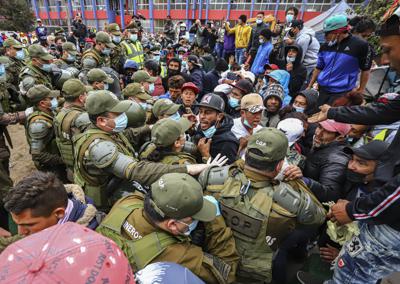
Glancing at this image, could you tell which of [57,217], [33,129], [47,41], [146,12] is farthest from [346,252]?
[146,12]

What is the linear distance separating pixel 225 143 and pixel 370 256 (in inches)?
66.5

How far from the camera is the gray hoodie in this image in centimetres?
621

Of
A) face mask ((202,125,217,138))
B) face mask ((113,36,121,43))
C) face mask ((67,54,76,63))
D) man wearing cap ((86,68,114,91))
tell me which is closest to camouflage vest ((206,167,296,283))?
face mask ((202,125,217,138))

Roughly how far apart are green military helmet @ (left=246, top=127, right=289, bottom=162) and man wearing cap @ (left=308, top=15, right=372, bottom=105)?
3.32m

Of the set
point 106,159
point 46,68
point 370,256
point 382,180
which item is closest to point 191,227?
point 106,159

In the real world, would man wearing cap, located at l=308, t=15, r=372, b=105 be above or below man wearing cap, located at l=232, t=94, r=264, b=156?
above

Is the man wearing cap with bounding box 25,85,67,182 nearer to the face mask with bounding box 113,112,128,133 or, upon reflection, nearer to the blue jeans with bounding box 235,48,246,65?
the face mask with bounding box 113,112,128,133

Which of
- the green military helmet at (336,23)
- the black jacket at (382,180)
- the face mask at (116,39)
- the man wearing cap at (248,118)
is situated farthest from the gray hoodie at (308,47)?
the face mask at (116,39)

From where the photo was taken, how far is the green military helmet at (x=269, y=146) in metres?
1.86

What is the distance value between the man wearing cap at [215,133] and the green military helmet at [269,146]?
1082 mm

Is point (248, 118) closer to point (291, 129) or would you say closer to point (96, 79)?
point (291, 129)

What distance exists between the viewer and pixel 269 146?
186 centimetres

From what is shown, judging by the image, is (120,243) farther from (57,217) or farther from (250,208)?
(250,208)

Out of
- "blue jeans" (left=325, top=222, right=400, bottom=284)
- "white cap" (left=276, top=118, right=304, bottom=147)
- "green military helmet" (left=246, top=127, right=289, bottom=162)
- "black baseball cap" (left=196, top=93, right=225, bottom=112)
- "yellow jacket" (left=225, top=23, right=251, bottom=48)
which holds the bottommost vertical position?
"blue jeans" (left=325, top=222, right=400, bottom=284)
